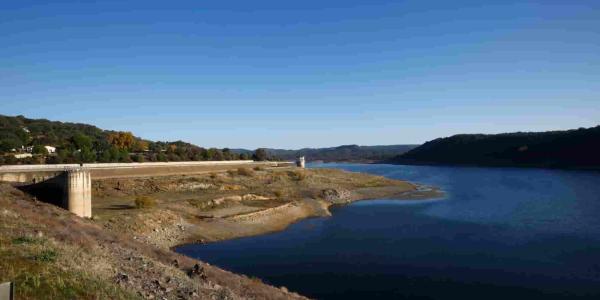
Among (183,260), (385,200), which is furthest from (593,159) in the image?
(183,260)

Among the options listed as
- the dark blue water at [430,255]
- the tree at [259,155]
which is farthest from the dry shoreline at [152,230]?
the tree at [259,155]

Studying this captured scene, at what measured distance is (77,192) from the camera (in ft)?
98.5

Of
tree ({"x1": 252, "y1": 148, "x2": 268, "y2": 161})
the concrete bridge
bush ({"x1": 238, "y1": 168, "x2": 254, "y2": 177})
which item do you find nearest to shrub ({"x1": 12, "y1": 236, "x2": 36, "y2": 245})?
the concrete bridge

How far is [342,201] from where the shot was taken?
6556cm

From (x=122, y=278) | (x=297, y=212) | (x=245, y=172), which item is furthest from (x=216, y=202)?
→ (x=122, y=278)

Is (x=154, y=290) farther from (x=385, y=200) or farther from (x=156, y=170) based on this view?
(x=385, y=200)

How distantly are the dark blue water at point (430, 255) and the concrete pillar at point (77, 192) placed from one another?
760 cm

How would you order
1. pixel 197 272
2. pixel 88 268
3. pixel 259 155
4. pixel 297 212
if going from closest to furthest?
pixel 88 268 < pixel 197 272 < pixel 297 212 < pixel 259 155

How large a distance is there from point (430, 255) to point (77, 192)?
81.0ft

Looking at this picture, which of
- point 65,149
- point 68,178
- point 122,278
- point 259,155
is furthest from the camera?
point 259,155

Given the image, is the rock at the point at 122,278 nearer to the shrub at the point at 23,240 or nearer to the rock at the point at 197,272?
the shrub at the point at 23,240

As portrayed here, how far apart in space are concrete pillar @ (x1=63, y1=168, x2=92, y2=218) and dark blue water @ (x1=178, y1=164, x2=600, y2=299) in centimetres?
760

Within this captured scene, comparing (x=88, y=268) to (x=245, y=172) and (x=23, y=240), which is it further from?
(x=245, y=172)

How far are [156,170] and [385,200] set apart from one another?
3372 cm
